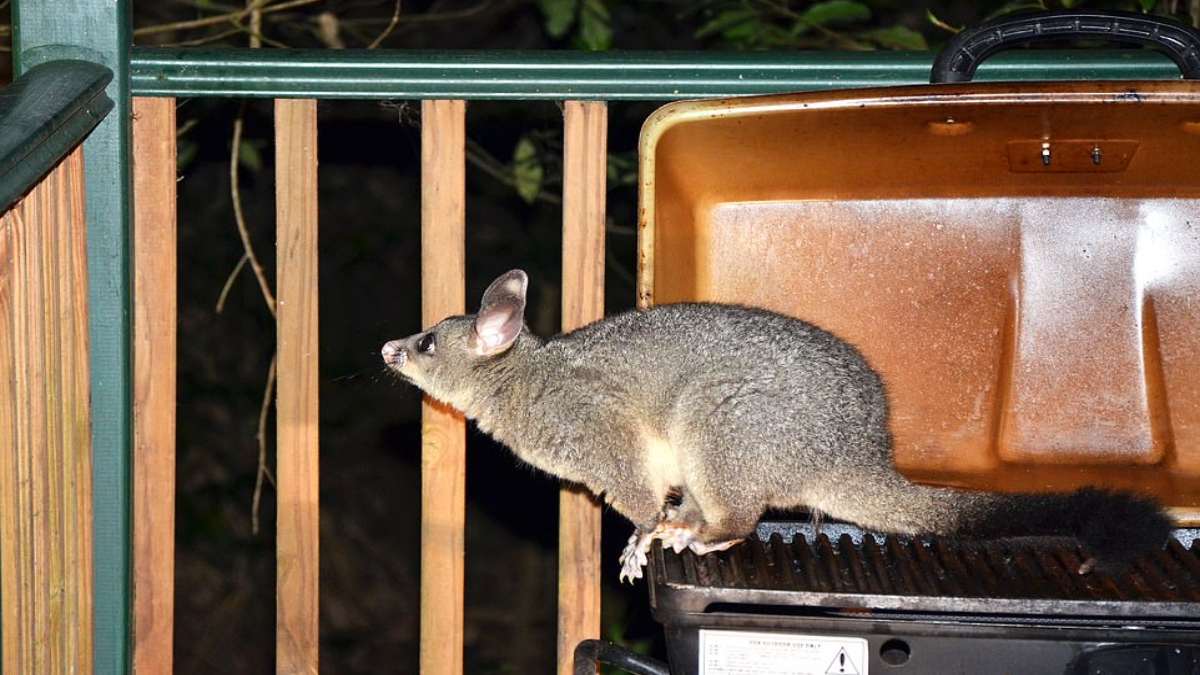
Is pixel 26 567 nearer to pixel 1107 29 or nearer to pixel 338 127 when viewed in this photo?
pixel 1107 29

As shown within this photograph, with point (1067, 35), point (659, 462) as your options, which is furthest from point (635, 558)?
point (1067, 35)

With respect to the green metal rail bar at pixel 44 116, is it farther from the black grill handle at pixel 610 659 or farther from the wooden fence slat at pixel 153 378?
the black grill handle at pixel 610 659

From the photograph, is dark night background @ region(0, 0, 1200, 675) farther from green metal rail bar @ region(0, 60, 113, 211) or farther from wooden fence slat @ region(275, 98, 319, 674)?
green metal rail bar @ region(0, 60, 113, 211)

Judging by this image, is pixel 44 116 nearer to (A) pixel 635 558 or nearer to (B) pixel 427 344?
(B) pixel 427 344

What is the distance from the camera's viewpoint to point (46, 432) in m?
2.30

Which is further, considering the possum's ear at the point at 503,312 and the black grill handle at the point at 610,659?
the possum's ear at the point at 503,312

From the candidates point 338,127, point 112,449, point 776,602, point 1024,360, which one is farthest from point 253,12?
point 776,602

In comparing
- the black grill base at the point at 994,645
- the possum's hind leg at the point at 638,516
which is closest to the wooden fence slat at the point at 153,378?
the possum's hind leg at the point at 638,516

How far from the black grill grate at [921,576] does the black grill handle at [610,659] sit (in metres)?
0.21

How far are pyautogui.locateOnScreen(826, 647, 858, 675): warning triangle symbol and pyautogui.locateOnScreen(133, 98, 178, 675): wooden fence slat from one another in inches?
59.1

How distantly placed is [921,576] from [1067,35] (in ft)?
3.40

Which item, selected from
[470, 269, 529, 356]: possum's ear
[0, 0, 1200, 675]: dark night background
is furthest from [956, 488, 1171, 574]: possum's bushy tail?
[0, 0, 1200, 675]: dark night background

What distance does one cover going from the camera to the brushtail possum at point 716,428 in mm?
2537

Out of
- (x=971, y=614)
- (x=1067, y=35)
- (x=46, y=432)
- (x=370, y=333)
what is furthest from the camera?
(x=370, y=333)
